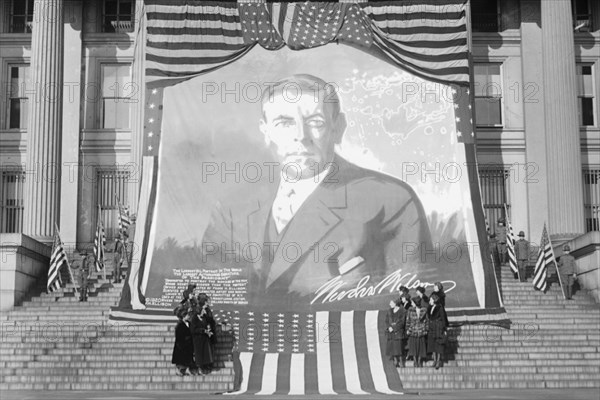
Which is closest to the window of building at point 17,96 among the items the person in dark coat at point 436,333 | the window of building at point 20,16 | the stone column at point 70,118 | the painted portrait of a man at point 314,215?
the window of building at point 20,16

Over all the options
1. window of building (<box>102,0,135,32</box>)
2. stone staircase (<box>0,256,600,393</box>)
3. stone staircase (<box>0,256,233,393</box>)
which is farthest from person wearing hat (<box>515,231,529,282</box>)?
window of building (<box>102,0,135,32</box>)

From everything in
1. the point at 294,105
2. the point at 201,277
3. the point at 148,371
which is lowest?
the point at 148,371

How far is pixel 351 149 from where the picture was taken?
31.7 metres

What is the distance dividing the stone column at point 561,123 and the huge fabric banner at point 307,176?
443cm

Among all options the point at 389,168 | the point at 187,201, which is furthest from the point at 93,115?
the point at 389,168

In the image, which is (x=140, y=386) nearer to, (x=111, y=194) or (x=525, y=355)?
(x=525, y=355)

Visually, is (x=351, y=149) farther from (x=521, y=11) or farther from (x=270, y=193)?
(x=521, y=11)

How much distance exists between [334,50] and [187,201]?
21.1 ft

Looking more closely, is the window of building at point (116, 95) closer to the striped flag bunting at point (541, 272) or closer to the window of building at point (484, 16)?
the window of building at point (484, 16)

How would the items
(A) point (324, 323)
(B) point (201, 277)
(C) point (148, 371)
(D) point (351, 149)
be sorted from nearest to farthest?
1. (C) point (148, 371)
2. (A) point (324, 323)
3. (B) point (201, 277)
4. (D) point (351, 149)

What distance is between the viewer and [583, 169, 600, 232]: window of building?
37.1m

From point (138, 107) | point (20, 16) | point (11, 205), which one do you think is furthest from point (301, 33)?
point (11, 205)

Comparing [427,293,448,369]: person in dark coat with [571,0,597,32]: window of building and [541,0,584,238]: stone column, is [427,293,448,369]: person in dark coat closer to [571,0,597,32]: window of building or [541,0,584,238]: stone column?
[541,0,584,238]: stone column
